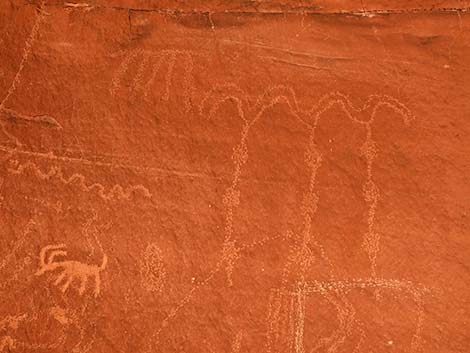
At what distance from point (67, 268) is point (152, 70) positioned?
35.8 inches

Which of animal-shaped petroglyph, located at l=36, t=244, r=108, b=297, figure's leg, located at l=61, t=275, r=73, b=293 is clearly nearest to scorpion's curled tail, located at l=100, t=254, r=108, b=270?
animal-shaped petroglyph, located at l=36, t=244, r=108, b=297

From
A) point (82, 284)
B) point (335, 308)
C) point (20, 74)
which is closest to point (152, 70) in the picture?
point (20, 74)

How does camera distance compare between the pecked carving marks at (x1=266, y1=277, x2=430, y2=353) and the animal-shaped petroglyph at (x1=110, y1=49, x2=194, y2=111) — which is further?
the animal-shaped petroglyph at (x1=110, y1=49, x2=194, y2=111)

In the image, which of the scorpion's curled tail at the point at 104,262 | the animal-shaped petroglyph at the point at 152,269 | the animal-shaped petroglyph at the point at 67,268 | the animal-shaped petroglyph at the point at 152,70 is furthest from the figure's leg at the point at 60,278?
the animal-shaped petroglyph at the point at 152,70

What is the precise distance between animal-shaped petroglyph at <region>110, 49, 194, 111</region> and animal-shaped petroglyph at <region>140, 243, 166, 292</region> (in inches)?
24.6

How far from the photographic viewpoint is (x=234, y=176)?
94.9 inches

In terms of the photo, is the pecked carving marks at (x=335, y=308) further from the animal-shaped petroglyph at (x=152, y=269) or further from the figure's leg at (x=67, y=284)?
the figure's leg at (x=67, y=284)

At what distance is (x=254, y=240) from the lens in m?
2.35

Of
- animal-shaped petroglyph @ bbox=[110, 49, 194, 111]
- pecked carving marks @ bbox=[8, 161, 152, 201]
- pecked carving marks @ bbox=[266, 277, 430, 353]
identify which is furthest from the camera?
animal-shaped petroglyph @ bbox=[110, 49, 194, 111]

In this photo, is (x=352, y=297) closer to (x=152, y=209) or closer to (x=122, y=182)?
(x=152, y=209)

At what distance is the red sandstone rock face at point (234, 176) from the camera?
90.1 inches

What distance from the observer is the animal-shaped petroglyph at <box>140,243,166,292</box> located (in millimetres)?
2311

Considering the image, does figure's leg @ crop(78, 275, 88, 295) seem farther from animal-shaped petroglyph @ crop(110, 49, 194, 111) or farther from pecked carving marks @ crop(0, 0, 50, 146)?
animal-shaped petroglyph @ crop(110, 49, 194, 111)

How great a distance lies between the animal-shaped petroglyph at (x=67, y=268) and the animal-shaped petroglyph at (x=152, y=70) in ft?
2.32
